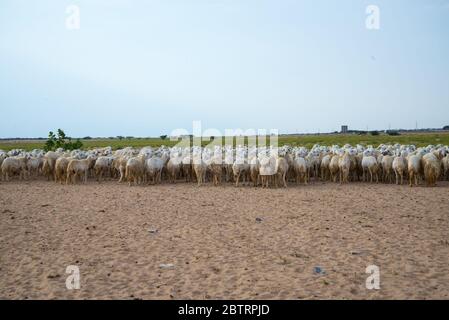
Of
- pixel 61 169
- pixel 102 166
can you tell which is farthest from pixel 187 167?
pixel 61 169

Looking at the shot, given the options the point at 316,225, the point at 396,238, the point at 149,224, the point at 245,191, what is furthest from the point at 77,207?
the point at 396,238

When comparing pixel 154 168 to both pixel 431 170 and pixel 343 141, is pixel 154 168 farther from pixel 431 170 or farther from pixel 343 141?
pixel 343 141

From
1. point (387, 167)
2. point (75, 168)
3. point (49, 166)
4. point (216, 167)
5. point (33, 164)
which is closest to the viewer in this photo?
point (387, 167)

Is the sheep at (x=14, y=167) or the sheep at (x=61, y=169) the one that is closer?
the sheep at (x=61, y=169)

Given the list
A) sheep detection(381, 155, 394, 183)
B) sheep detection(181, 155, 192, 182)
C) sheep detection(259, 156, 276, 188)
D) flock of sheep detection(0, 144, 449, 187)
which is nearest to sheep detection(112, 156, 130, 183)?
flock of sheep detection(0, 144, 449, 187)

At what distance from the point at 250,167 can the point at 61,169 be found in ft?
30.6

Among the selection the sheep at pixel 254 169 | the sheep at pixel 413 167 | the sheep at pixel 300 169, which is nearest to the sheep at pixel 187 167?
the sheep at pixel 254 169

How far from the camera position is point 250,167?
18.2 meters

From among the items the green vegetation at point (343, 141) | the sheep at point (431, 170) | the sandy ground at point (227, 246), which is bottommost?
the sandy ground at point (227, 246)

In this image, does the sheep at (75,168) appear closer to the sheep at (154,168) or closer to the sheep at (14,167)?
→ the sheep at (154,168)

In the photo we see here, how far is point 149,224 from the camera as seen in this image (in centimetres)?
1043

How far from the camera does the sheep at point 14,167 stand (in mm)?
20891
